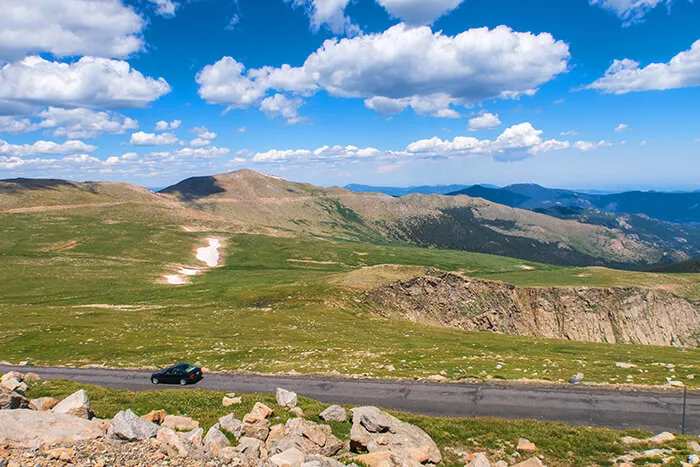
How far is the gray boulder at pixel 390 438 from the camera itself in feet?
65.7

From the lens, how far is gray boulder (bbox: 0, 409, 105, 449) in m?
14.6

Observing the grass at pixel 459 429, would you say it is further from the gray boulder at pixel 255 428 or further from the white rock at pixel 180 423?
the gray boulder at pixel 255 428

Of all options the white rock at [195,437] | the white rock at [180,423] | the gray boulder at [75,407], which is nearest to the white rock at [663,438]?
the white rock at [195,437]

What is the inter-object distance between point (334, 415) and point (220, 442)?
7999mm

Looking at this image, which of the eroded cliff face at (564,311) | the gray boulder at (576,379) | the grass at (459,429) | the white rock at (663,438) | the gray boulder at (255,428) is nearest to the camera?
the gray boulder at (255,428)

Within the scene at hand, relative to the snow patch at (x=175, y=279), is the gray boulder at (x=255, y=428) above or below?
above

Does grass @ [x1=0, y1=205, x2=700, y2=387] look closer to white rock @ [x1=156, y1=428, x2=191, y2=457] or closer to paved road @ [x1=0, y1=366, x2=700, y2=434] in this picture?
paved road @ [x1=0, y1=366, x2=700, y2=434]

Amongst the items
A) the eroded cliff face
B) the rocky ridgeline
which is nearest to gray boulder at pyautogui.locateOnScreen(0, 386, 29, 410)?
the rocky ridgeline

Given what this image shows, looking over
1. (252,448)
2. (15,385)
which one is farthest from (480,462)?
(15,385)

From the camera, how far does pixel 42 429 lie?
15.8 m

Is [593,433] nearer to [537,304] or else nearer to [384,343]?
[384,343]

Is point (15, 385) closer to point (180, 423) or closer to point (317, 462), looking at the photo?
point (180, 423)

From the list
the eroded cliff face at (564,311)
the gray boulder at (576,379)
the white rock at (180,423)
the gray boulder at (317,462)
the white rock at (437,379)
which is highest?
the gray boulder at (317,462)

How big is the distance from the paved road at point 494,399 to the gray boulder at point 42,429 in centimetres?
1962
